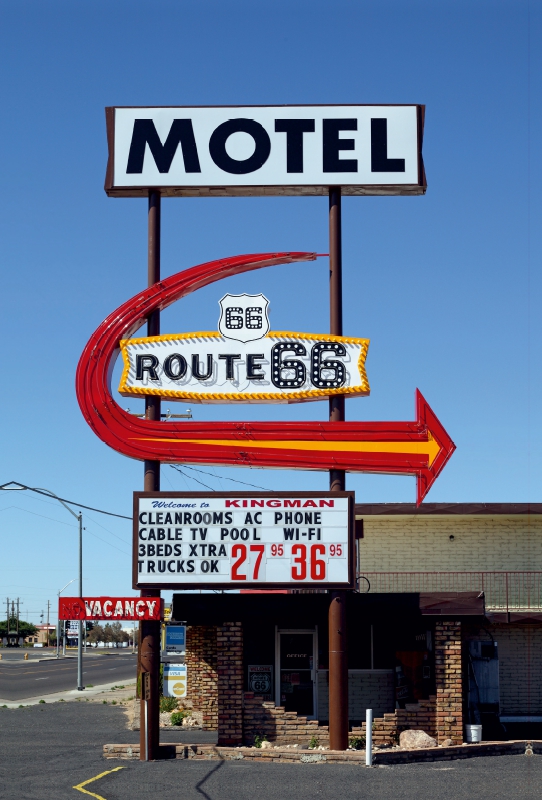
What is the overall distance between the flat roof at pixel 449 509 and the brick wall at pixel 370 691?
527cm

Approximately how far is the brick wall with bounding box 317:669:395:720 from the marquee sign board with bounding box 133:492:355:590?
5.08 m

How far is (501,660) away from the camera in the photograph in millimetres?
28000

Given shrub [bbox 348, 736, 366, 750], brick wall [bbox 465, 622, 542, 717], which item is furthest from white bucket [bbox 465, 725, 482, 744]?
brick wall [bbox 465, 622, 542, 717]

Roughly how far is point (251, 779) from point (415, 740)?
4808 mm

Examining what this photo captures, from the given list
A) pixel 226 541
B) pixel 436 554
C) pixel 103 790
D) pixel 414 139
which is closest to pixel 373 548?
pixel 436 554

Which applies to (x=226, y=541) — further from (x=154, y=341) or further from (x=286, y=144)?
(x=286, y=144)

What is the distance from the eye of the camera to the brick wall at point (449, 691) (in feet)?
72.4

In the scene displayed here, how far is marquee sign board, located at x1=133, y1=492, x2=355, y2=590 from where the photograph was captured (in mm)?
21109

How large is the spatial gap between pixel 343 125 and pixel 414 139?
1.66 metres

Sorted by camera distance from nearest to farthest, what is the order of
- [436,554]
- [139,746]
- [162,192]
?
1. [139,746]
2. [162,192]
3. [436,554]

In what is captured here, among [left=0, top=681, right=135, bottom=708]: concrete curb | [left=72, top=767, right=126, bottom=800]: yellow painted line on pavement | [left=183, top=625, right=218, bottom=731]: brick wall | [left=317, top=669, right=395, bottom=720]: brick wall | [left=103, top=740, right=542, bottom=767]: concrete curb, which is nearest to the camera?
[left=72, top=767, right=126, bottom=800]: yellow painted line on pavement

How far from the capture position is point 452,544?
3033 cm

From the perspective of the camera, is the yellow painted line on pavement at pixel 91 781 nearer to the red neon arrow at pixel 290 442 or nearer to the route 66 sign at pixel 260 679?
the route 66 sign at pixel 260 679

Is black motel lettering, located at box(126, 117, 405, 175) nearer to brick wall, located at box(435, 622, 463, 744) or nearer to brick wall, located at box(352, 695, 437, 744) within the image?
brick wall, located at box(435, 622, 463, 744)
